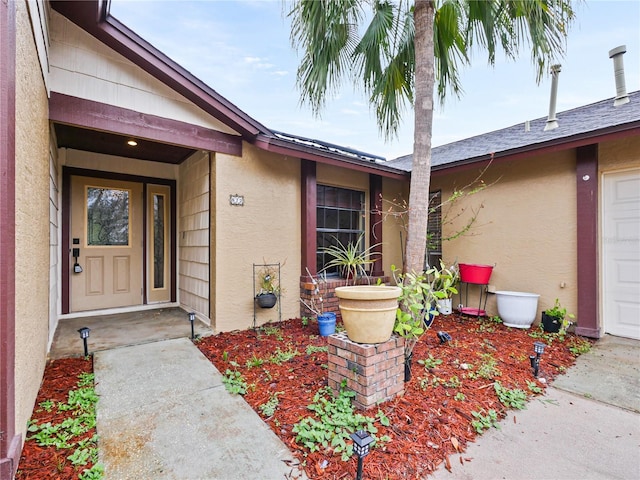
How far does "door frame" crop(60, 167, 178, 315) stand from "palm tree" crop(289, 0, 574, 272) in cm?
316

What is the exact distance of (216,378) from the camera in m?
2.85

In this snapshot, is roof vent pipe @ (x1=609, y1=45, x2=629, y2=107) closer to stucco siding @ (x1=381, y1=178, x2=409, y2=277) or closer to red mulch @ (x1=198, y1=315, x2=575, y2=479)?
stucco siding @ (x1=381, y1=178, x2=409, y2=277)

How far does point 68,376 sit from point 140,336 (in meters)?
1.02

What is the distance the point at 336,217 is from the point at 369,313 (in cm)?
361

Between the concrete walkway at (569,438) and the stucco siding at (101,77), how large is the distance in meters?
4.50

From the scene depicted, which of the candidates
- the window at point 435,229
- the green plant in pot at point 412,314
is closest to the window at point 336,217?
the window at point 435,229

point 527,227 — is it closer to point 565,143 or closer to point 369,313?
point 565,143

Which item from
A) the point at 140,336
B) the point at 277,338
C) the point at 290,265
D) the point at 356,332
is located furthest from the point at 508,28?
the point at 140,336

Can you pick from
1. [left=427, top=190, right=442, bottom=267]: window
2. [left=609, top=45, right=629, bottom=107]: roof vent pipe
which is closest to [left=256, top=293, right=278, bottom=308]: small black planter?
[left=427, top=190, right=442, bottom=267]: window

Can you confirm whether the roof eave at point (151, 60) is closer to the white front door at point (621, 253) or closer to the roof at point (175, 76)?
the roof at point (175, 76)

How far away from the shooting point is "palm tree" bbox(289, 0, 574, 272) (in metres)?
3.23

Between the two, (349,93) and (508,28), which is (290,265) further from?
(508,28)

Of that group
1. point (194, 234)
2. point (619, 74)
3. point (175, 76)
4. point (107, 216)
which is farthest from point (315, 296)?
point (619, 74)

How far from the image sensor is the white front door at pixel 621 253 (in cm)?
400
